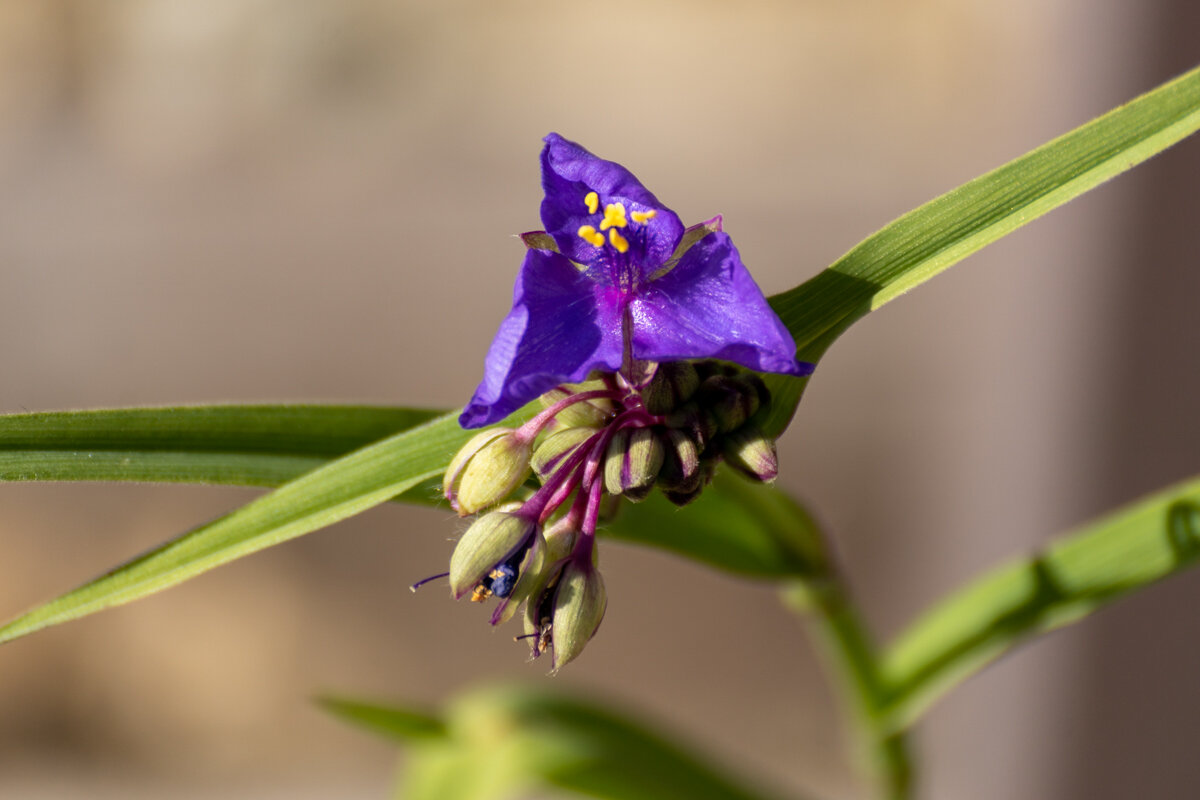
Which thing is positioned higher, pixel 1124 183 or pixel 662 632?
pixel 1124 183

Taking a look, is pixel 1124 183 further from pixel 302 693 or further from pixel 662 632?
pixel 302 693

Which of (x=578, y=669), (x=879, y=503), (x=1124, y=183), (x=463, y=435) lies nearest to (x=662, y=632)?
(x=578, y=669)

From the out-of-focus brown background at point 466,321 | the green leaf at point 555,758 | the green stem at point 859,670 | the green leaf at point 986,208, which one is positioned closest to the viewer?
the green leaf at point 986,208

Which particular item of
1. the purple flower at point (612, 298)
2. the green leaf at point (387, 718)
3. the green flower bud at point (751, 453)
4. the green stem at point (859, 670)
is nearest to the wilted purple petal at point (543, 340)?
the purple flower at point (612, 298)

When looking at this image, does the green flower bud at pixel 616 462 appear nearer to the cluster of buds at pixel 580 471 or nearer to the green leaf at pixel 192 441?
the cluster of buds at pixel 580 471

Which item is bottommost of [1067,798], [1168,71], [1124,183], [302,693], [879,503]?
[1067,798]

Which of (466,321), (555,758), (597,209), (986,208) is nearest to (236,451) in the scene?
(597,209)

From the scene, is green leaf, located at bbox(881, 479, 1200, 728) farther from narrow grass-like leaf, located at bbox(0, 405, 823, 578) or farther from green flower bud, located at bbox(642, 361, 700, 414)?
green flower bud, located at bbox(642, 361, 700, 414)

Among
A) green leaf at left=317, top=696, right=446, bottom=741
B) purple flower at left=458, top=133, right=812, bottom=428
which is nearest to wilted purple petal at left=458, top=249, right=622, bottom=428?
purple flower at left=458, top=133, right=812, bottom=428

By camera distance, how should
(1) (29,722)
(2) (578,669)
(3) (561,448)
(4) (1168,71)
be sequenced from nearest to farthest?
(3) (561,448) < (4) (1168,71) < (1) (29,722) < (2) (578,669)
